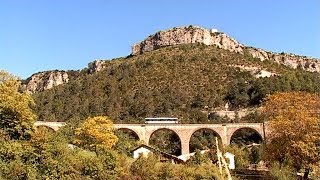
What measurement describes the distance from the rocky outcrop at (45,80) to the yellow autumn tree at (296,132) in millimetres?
120993

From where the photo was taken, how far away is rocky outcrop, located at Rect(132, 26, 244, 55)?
395 ft

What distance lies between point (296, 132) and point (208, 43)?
8938cm

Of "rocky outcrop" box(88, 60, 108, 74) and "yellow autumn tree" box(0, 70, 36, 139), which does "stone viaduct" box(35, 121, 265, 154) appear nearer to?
"yellow autumn tree" box(0, 70, 36, 139)

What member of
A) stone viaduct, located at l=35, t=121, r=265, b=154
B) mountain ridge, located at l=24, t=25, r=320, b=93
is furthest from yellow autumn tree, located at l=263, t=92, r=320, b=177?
mountain ridge, located at l=24, t=25, r=320, b=93

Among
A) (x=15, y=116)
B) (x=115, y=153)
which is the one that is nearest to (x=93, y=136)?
(x=15, y=116)

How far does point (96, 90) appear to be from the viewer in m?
93.2

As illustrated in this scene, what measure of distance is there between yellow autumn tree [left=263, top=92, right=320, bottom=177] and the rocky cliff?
272 feet

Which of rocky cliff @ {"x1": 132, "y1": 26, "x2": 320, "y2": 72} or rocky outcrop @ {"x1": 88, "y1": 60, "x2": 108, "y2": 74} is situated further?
rocky outcrop @ {"x1": 88, "y1": 60, "x2": 108, "y2": 74}

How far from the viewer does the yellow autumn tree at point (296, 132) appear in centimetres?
3020

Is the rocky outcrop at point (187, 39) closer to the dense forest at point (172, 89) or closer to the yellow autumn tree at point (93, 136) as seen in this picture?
the dense forest at point (172, 89)

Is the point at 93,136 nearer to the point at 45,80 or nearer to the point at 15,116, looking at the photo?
the point at 15,116

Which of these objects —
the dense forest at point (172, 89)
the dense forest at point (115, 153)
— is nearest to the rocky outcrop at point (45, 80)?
the dense forest at point (172, 89)

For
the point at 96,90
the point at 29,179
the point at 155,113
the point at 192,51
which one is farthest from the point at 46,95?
the point at 29,179

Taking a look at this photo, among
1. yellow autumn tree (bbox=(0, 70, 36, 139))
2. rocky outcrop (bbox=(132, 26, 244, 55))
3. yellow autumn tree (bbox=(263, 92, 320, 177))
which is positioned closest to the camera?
yellow autumn tree (bbox=(263, 92, 320, 177))
